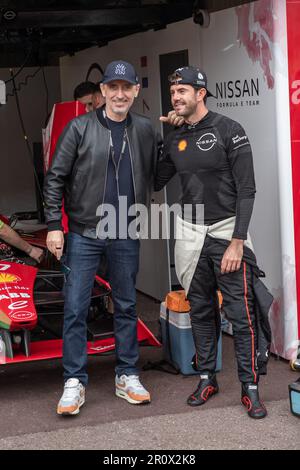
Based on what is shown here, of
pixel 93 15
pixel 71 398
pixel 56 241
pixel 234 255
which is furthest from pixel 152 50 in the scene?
pixel 71 398

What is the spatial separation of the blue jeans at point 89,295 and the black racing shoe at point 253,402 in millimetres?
759

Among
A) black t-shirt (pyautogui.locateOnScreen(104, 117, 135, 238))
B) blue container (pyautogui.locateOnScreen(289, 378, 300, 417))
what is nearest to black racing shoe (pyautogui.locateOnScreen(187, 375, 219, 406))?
blue container (pyautogui.locateOnScreen(289, 378, 300, 417))

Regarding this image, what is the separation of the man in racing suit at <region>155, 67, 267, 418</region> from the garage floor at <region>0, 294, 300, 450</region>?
0.71 ft

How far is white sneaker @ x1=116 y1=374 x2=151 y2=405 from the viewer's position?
18.2 ft

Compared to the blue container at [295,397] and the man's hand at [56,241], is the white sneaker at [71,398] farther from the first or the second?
the blue container at [295,397]

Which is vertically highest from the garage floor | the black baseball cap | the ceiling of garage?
the ceiling of garage

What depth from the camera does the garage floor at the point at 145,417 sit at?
4918mm

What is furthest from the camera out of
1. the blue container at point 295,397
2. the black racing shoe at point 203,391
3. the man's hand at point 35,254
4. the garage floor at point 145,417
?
the man's hand at point 35,254

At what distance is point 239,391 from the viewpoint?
576 centimetres

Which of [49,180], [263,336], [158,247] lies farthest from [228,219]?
[158,247]

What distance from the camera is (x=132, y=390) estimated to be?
558cm

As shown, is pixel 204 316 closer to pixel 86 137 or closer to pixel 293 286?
pixel 293 286

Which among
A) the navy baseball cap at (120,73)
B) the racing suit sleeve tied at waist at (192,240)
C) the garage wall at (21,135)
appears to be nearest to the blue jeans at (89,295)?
the racing suit sleeve tied at waist at (192,240)

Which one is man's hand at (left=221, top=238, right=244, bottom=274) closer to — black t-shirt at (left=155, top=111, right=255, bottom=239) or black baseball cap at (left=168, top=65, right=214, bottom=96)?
black t-shirt at (left=155, top=111, right=255, bottom=239)
